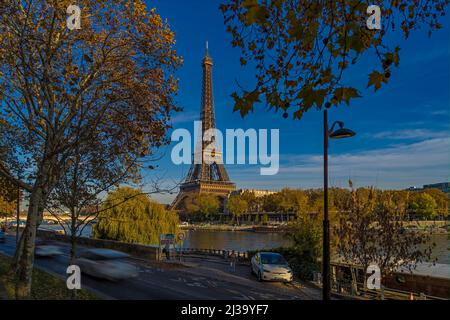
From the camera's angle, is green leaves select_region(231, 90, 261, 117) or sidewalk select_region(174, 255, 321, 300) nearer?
green leaves select_region(231, 90, 261, 117)

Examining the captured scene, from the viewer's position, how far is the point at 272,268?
61.8 ft

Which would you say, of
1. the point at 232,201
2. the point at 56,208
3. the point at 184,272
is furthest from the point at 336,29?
the point at 232,201

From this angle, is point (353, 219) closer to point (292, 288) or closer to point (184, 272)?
point (292, 288)

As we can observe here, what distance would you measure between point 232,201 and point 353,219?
113 metres

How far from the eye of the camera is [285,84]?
16.8 feet

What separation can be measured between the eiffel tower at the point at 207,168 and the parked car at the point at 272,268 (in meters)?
106

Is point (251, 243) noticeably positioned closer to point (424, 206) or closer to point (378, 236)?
point (378, 236)

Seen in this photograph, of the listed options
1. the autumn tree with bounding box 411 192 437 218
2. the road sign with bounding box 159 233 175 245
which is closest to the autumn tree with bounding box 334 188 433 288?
the road sign with bounding box 159 233 175 245

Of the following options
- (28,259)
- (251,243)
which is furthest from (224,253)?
(251,243)

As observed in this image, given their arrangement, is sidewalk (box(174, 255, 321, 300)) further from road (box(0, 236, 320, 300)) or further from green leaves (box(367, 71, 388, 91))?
green leaves (box(367, 71, 388, 91))

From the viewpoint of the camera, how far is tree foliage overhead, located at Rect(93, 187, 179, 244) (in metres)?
36.9

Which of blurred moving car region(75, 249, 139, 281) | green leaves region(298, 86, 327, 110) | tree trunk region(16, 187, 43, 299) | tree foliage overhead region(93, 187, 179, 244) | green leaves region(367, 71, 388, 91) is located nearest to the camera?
green leaves region(298, 86, 327, 110)

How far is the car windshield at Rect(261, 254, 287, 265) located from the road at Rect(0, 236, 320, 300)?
1140mm
